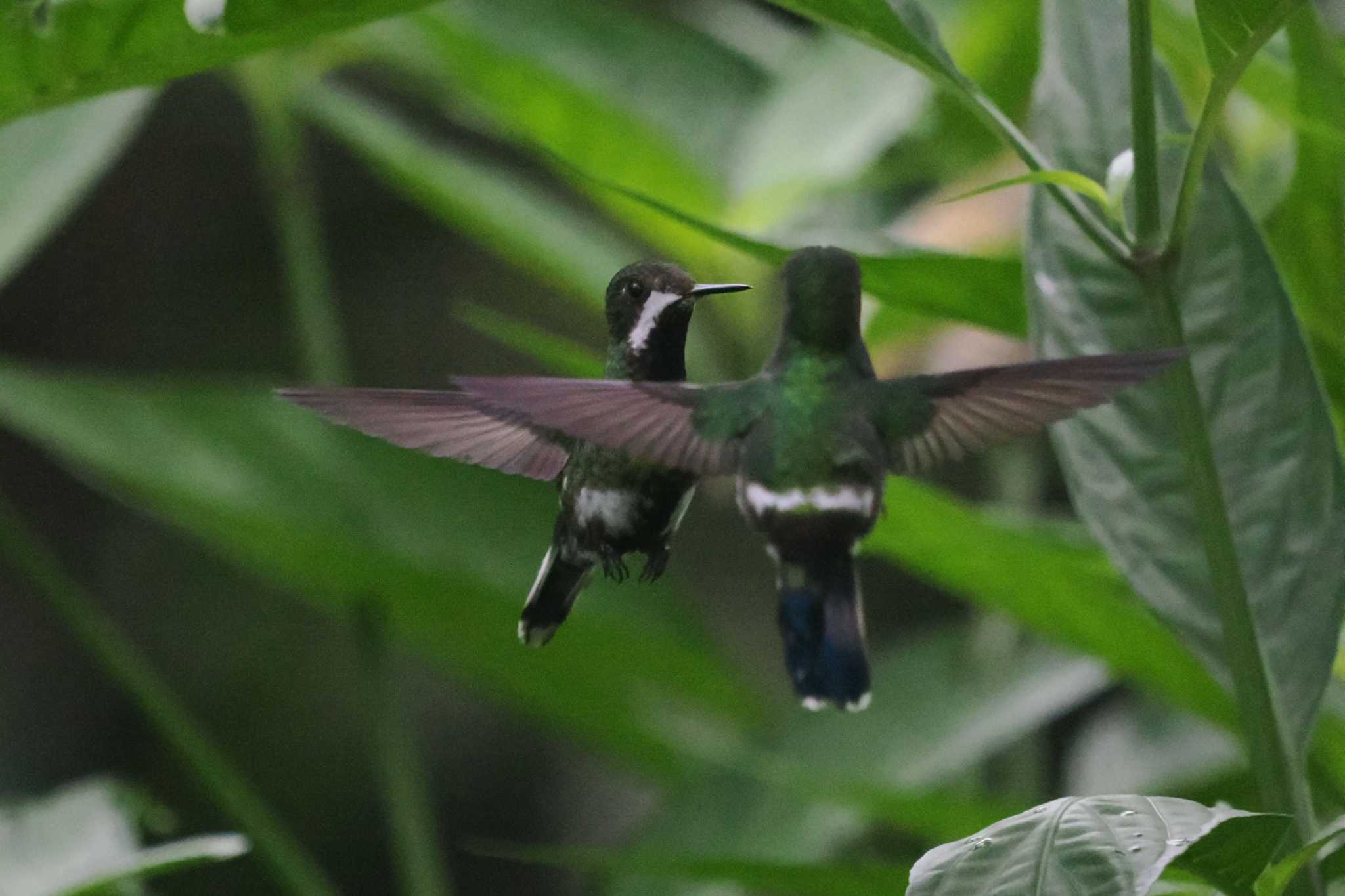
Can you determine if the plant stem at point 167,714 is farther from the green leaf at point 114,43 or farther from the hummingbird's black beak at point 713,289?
the hummingbird's black beak at point 713,289

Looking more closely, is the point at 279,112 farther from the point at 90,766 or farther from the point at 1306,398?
the point at 90,766

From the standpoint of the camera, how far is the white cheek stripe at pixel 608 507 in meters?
0.39

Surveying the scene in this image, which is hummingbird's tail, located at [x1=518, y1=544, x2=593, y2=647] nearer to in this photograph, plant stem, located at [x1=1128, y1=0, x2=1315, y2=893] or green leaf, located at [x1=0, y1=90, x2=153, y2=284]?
plant stem, located at [x1=1128, y1=0, x2=1315, y2=893]

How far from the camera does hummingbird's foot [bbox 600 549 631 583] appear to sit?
15.1 inches

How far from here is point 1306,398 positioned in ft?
1.94

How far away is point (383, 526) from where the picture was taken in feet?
4.02

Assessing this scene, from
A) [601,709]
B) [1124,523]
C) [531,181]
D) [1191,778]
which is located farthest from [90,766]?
[1124,523]

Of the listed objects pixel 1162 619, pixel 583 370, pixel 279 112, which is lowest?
pixel 1162 619

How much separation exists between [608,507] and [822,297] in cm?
7

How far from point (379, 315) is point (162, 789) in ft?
2.54

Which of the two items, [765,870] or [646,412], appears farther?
[765,870]

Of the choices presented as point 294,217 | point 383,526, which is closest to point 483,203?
point 294,217

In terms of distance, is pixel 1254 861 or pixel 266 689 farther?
pixel 266 689

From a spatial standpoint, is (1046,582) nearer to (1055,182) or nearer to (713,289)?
(1055,182)
